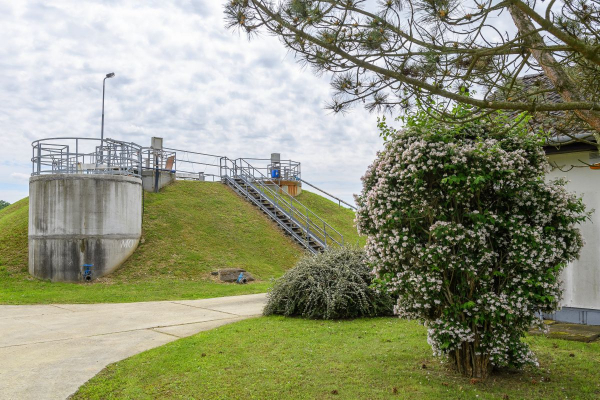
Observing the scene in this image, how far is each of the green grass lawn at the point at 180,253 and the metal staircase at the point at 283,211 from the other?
19.0 inches

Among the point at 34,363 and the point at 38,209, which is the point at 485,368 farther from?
the point at 38,209

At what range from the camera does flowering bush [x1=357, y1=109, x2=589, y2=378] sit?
509 centimetres

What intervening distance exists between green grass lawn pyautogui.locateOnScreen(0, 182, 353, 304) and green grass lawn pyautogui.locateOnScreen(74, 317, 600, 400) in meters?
6.68

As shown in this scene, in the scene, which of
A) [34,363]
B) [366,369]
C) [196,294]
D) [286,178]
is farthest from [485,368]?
[286,178]

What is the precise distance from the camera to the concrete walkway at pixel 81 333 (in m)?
5.91

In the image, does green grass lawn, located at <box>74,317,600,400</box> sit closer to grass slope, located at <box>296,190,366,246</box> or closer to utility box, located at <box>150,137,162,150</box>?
grass slope, located at <box>296,190,366,246</box>

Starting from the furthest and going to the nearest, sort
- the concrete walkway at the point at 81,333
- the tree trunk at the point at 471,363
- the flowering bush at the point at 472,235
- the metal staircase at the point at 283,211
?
the metal staircase at the point at 283,211 < the concrete walkway at the point at 81,333 < the tree trunk at the point at 471,363 < the flowering bush at the point at 472,235

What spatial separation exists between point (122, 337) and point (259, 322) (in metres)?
2.30

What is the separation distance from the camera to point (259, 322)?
9.06 m

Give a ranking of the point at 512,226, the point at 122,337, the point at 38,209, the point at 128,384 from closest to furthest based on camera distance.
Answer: the point at 512,226 < the point at 128,384 < the point at 122,337 < the point at 38,209

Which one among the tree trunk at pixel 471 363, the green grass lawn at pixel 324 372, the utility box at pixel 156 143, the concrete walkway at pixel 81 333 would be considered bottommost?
the concrete walkway at pixel 81 333

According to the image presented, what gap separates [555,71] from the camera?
6.01m

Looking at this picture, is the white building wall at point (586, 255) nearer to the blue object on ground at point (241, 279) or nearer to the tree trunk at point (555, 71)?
the tree trunk at point (555, 71)

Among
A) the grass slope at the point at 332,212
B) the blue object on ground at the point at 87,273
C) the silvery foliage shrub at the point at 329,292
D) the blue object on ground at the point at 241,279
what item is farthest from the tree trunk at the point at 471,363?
the grass slope at the point at 332,212
